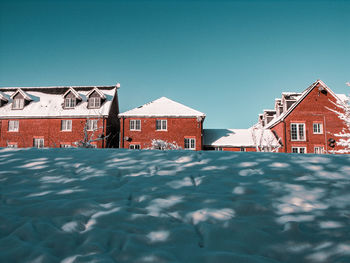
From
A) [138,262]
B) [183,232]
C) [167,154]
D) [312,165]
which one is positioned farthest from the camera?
[167,154]

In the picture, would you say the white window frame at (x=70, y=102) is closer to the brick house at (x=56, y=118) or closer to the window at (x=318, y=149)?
the brick house at (x=56, y=118)

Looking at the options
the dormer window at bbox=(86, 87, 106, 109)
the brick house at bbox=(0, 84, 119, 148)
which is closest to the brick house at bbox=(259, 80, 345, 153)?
the brick house at bbox=(0, 84, 119, 148)

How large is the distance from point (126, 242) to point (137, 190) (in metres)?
1.34

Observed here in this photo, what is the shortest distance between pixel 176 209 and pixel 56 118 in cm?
2675

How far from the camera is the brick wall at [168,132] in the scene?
2588cm

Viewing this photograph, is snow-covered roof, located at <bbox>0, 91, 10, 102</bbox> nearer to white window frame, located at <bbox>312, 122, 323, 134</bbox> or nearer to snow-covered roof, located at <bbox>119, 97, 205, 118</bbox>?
snow-covered roof, located at <bbox>119, 97, 205, 118</bbox>

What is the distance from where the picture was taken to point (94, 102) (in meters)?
27.6

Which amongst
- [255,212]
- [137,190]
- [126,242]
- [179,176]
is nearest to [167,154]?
[179,176]

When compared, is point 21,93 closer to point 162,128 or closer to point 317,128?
point 162,128

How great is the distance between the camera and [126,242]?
271 cm

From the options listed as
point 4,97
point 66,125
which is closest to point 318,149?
point 66,125

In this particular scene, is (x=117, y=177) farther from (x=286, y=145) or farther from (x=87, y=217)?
(x=286, y=145)

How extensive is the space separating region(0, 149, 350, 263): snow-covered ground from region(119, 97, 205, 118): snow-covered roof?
67.5ft

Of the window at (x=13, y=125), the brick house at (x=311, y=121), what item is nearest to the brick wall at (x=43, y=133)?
the window at (x=13, y=125)
